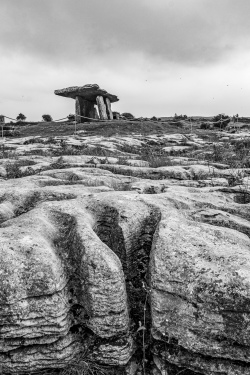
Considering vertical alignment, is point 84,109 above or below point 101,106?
below

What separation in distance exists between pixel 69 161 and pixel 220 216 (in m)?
9.04

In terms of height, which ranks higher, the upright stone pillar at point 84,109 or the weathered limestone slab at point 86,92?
the weathered limestone slab at point 86,92

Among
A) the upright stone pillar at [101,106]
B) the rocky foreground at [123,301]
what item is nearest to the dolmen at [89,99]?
the upright stone pillar at [101,106]

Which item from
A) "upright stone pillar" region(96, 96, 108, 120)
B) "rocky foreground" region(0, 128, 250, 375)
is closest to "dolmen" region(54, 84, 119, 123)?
"upright stone pillar" region(96, 96, 108, 120)

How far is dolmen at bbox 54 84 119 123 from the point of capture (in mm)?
44844

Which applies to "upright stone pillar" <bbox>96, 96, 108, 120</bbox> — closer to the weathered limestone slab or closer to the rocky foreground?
the weathered limestone slab

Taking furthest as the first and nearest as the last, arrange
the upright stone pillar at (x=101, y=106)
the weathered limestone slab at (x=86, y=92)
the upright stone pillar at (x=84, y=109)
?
the upright stone pillar at (x=101, y=106), the upright stone pillar at (x=84, y=109), the weathered limestone slab at (x=86, y=92)

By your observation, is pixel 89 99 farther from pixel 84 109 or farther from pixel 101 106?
pixel 101 106

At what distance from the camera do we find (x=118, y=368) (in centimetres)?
405

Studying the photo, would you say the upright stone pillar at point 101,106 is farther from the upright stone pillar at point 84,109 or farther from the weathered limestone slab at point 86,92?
the upright stone pillar at point 84,109

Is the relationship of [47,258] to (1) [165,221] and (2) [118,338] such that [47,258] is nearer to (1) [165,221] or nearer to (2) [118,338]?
(2) [118,338]

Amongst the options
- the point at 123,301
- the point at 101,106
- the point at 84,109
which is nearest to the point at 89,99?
the point at 84,109

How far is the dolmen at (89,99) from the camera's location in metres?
44.8

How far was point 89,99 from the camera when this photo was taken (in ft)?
160
